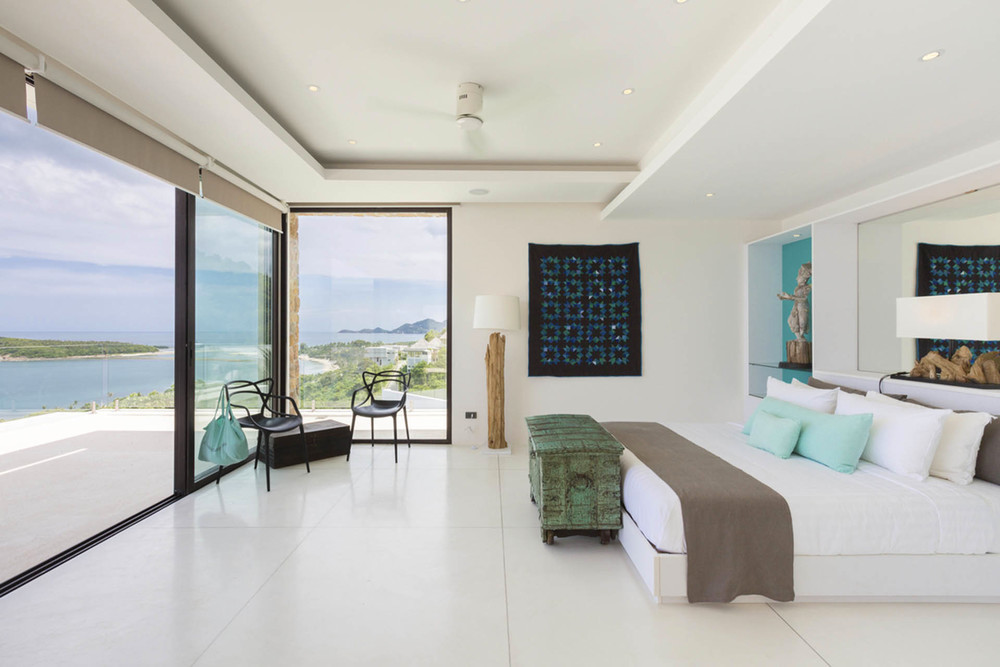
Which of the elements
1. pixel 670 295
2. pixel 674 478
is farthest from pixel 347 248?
pixel 674 478

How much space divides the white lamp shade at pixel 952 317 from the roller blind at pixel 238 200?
196 inches

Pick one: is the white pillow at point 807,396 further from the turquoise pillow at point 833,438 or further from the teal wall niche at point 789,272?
the teal wall niche at point 789,272

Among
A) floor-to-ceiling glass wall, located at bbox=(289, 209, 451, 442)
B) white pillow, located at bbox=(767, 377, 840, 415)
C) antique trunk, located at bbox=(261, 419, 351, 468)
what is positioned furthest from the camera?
floor-to-ceiling glass wall, located at bbox=(289, 209, 451, 442)

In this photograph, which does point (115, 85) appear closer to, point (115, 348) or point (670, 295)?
point (115, 348)

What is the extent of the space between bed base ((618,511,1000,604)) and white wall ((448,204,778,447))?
2.90 m

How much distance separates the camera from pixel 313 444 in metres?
4.41

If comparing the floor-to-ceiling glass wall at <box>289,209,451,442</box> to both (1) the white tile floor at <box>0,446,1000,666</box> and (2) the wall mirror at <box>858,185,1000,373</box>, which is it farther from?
(2) the wall mirror at <box>858,185,1000,373</box>

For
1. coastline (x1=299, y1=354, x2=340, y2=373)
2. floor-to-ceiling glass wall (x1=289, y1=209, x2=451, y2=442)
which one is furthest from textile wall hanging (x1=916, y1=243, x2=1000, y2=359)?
coastline (x1=299, y1=354, x2=340, y2=373)

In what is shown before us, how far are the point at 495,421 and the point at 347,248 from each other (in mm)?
2503

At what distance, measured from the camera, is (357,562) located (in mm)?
2555

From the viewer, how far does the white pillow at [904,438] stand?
241 centimetres

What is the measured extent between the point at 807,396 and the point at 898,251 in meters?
1.46

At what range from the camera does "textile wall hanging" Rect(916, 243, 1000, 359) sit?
2.99 metres

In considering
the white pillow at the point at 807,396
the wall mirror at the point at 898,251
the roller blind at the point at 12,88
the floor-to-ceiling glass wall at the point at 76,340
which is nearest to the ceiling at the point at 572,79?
the roller blind at the point at 12,88
